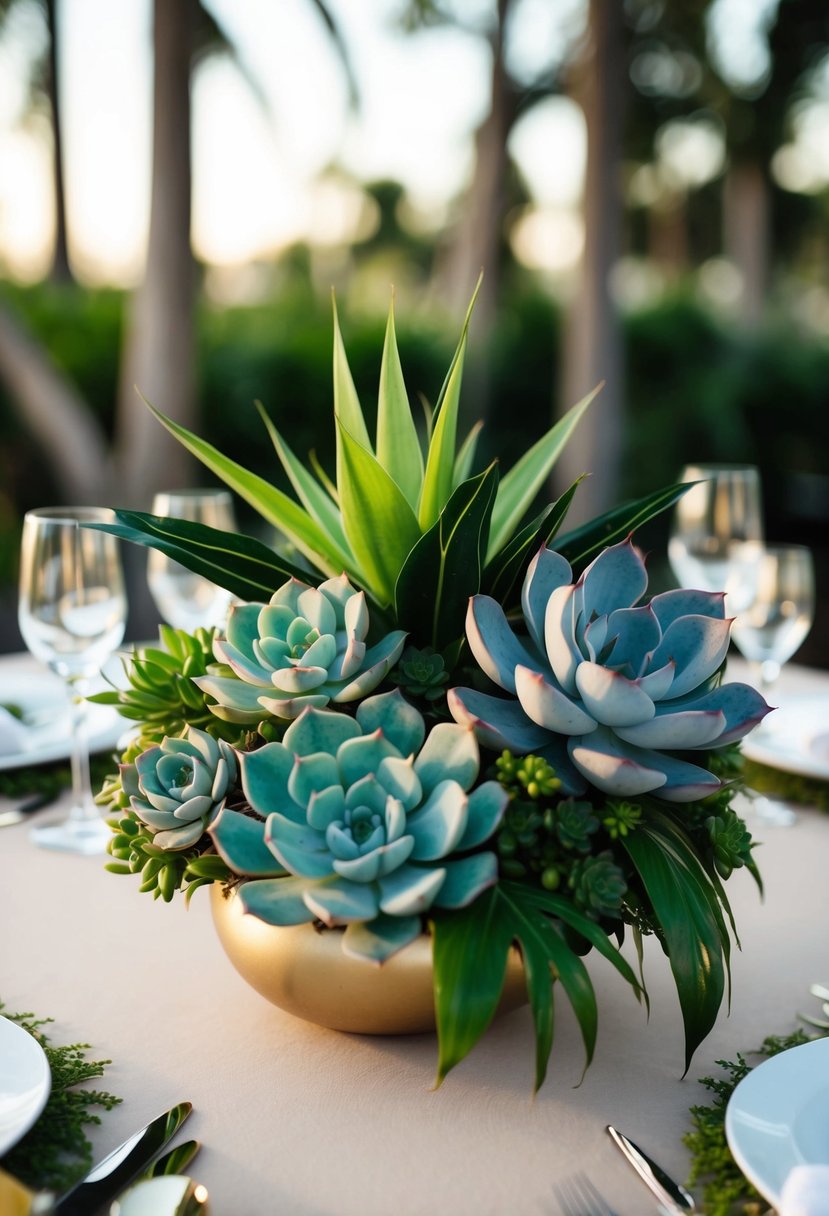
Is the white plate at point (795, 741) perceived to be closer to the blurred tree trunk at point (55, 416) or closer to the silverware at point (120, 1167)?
the silverware at point (120, 1167)

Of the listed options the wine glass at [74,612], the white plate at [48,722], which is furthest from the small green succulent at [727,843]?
the white plate at [48,722]

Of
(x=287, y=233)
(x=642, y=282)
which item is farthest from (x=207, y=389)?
(x=642, y=282)

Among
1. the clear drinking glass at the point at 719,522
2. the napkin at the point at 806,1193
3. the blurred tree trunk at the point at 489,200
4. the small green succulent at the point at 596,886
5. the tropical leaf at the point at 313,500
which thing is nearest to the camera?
the napkin at the point at 806,1193

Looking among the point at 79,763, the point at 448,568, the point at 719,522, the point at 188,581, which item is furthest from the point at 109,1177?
the point at 719,522

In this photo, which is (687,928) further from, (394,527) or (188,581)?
(188,581)

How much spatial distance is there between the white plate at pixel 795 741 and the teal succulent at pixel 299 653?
0.68m

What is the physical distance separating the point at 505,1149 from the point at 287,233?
31.8ft

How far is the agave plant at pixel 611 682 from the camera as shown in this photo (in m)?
0.63

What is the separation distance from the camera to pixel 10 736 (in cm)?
131

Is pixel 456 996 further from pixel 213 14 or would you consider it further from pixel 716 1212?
pixel 213 14

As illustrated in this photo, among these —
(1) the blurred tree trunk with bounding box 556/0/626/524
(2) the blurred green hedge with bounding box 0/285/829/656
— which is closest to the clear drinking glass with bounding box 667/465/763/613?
(1) the blurred tree trunk with bounding box 556/0/626/524

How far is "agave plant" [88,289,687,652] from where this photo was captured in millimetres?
717

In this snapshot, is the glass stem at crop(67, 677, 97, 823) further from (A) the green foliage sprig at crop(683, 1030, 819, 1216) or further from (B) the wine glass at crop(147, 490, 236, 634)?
(A) the green foliage sprig at crop(683, 1030, 819, 1216)

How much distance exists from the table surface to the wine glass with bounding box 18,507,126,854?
163 millimetres
